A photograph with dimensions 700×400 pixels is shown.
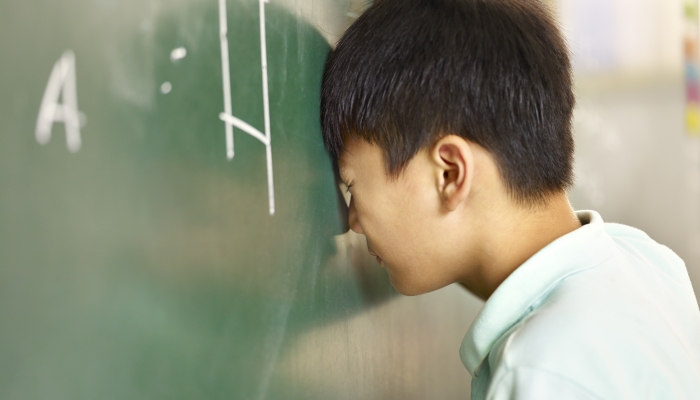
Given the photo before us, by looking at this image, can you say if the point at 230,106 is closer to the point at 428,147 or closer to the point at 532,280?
the point at 428,147

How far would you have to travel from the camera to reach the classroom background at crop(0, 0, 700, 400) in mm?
289

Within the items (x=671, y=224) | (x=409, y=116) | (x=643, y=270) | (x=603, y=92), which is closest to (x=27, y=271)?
(x=409, y=116)

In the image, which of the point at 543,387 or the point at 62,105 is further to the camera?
the point at 543,387

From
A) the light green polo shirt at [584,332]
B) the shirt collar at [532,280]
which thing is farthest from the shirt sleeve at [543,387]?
the shirt collar at [532,280]

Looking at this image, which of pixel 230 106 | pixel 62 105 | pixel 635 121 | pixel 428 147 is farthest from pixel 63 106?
pixel 635 121

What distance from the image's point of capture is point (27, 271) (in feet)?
0.94

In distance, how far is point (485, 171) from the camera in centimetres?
56

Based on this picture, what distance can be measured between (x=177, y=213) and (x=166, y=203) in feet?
0.04

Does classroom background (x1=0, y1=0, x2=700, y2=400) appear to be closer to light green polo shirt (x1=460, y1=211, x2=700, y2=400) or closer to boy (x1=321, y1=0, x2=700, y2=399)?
boy (x1=321, y1=0, x2=700, y2=399)

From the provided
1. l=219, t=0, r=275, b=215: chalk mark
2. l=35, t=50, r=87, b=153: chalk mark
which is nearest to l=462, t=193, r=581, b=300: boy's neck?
l=219, t=0, r=275, b=215: chalk mark

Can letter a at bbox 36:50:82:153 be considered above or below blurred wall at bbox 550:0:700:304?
above

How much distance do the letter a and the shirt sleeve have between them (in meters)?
0.33

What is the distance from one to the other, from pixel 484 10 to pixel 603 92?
0.84 meters

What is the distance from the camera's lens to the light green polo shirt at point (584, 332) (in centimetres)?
44
